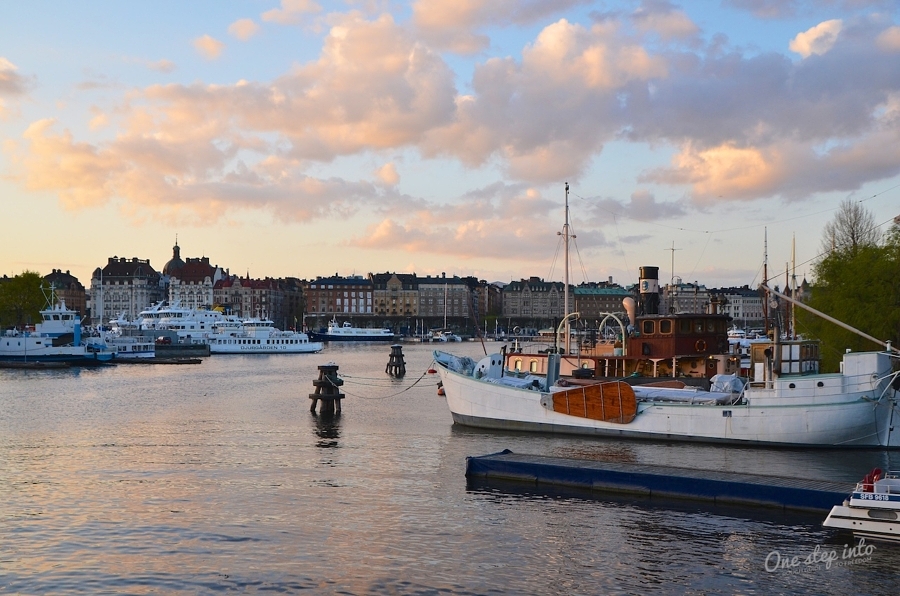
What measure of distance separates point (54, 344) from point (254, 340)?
38954 mm

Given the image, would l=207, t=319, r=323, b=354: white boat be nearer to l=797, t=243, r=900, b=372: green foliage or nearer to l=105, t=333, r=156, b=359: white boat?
l=105, t=333, r=156, b=359: white boat

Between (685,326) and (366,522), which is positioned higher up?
(685,326)

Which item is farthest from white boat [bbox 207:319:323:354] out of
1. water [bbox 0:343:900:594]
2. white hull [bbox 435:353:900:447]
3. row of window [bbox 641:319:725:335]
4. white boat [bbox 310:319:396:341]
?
white hull [bbox 435:353:900:447]

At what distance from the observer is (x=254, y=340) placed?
5418 inches

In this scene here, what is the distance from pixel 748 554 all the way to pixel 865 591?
2.88 m

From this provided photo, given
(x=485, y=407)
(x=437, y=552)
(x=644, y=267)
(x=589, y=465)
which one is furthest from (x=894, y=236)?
(x=437, y=552)

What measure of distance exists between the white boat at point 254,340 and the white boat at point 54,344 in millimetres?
27164

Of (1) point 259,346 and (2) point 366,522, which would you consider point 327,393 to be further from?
(1) point 259,346

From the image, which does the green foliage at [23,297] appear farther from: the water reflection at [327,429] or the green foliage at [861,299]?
the green foliage at [861,299]

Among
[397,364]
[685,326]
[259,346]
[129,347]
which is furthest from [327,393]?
[259,346]

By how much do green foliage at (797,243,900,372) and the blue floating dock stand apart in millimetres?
25572

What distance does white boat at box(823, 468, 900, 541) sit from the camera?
21.4 metres

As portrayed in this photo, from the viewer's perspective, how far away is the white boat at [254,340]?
134125 mm

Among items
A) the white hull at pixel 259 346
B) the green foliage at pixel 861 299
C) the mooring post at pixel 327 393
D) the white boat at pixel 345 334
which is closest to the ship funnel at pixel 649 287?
the green foliage at pixel 861 299
